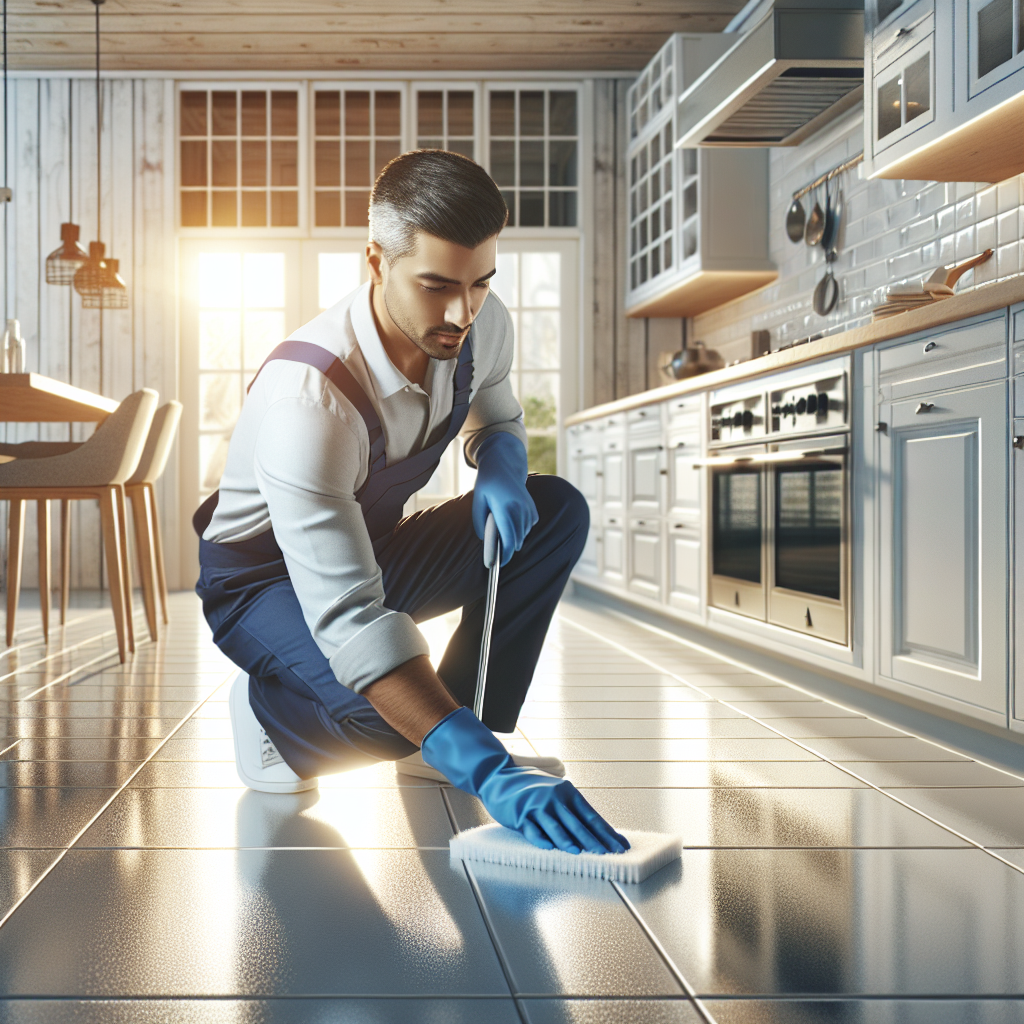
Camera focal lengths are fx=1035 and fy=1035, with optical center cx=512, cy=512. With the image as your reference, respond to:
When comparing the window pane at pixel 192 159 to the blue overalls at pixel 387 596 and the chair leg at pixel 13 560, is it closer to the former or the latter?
the chair leg at pixel 13 560

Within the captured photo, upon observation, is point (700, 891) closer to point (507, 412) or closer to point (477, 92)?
point (507, 412)

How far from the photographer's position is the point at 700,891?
1245 mm

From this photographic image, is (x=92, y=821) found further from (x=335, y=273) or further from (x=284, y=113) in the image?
(x=284, y=113)

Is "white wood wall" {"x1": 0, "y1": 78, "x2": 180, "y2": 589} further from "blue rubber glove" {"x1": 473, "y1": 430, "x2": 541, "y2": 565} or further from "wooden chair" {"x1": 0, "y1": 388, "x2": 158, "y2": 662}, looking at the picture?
"blue rubber glove" {"x1": 473, "y1": 430, "x2": 541, "y2": 565}

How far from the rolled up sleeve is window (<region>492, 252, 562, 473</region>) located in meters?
4.57

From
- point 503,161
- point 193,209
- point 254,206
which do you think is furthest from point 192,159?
point 503,161

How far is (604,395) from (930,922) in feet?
15.9

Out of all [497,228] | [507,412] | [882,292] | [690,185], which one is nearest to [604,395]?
[690,185]

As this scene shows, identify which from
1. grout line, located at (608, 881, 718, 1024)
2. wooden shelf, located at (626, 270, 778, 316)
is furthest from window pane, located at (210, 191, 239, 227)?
grout line, located at (608, 881, 718, 1024)

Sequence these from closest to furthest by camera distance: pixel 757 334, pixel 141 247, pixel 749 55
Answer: pixel 749 55, pixel 757 334, pixel 141 247

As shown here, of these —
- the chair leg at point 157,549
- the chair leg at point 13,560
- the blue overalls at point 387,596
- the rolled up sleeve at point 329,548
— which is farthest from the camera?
the chair leg at point 157,549

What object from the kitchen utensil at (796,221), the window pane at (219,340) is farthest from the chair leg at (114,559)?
the kitchen utensil at (796,221)

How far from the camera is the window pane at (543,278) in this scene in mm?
5895

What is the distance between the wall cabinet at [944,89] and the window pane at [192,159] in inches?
156
